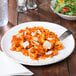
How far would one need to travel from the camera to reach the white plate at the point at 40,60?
1393 millimetres

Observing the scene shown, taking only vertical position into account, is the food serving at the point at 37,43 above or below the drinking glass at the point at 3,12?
below

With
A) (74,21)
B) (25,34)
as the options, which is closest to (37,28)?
(25,34)

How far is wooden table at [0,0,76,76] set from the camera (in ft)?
4.51

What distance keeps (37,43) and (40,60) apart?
14 cm

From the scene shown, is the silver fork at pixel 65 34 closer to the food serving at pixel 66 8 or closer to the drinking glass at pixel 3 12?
the food serving at pixel 66 8

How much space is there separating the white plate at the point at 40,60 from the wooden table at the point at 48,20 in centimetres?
4

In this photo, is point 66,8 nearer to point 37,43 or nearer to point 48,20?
point 48,20

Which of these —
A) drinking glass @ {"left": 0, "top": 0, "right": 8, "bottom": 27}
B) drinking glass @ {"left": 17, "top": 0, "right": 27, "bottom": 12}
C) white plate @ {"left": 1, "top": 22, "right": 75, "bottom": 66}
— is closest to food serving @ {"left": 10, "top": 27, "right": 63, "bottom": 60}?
white plate @ {"left": 1, "top": 22, "right": 75, "bottom": 66}

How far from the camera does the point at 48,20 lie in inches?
74.7

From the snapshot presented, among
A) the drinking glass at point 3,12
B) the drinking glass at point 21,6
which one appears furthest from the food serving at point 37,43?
the drinking glass at point 21,6

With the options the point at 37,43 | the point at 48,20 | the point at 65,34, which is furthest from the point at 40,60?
the point at 48,20

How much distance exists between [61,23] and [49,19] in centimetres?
12

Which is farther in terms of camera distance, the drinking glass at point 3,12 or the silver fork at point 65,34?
the drinking glass at point 3,12

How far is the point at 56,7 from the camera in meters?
1.93
